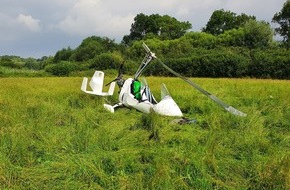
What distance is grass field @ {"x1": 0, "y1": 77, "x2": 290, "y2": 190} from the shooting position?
4.62m

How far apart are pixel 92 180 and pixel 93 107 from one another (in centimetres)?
532

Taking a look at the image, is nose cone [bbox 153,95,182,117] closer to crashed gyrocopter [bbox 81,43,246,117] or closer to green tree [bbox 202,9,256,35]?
crashed gyrocopter [bbox 81,43,246,117]

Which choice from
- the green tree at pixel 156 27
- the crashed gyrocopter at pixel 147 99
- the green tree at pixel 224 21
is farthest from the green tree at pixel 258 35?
the crashed gyrocopter at pixel 147 99

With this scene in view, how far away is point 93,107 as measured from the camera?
32.4 feet

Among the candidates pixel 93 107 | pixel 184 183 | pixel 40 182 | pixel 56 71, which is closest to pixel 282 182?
pixel 184 183

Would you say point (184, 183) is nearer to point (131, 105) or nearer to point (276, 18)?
point (131, 105)

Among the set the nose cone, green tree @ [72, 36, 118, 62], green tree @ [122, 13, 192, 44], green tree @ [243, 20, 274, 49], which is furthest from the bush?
the nose cone

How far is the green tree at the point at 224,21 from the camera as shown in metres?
56.5

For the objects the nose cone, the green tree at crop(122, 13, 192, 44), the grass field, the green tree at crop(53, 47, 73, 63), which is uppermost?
the green tree at crop(122, 13, 192, 44)

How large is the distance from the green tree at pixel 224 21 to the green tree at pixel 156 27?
7.71 metres

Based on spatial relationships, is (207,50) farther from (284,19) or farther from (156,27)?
(156,27)

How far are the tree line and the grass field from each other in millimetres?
19497

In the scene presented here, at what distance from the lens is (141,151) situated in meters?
5.50

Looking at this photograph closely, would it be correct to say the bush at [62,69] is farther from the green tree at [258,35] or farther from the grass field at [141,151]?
the grass field at [141,151]
